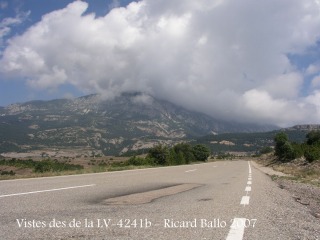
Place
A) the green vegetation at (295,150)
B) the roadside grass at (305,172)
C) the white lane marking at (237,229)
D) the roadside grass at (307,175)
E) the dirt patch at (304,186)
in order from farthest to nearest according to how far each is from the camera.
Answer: the green vegetation at (295,150) < the roadside grass at (305,172) < the roadside grass at (307,175) < the dirt patch at (304,186) < the white lane marking at (237,229)

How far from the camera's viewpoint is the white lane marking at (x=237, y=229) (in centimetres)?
609

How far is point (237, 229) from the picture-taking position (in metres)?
6.71

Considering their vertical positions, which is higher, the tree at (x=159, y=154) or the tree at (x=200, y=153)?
the tree at (x=159, y=154)

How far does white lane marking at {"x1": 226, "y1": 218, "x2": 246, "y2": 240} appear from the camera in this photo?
6.09 m

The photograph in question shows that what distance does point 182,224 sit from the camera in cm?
709

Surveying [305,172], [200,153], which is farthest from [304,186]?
[200,153]

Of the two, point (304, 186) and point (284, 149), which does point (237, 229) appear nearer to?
point (304, 186)

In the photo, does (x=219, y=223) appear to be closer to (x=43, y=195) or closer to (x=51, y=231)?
(x=51, y=231)

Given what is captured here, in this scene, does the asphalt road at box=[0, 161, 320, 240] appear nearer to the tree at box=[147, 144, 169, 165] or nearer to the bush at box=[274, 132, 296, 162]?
the tree at box=[147, 144, 169, 165]

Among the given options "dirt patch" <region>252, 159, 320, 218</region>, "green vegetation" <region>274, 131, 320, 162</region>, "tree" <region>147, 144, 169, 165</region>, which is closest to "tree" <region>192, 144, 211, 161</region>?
"green vegetation" <region>274, 131, 320, 162</region>

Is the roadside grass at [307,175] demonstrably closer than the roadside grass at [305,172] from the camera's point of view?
Yes

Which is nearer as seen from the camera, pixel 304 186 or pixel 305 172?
pixel 304 186

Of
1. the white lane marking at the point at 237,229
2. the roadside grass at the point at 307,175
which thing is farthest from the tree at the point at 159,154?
the white lane marking at the point at 237,229

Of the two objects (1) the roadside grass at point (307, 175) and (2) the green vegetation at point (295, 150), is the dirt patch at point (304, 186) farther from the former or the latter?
(2) the green vegetation at point (295, 150)
